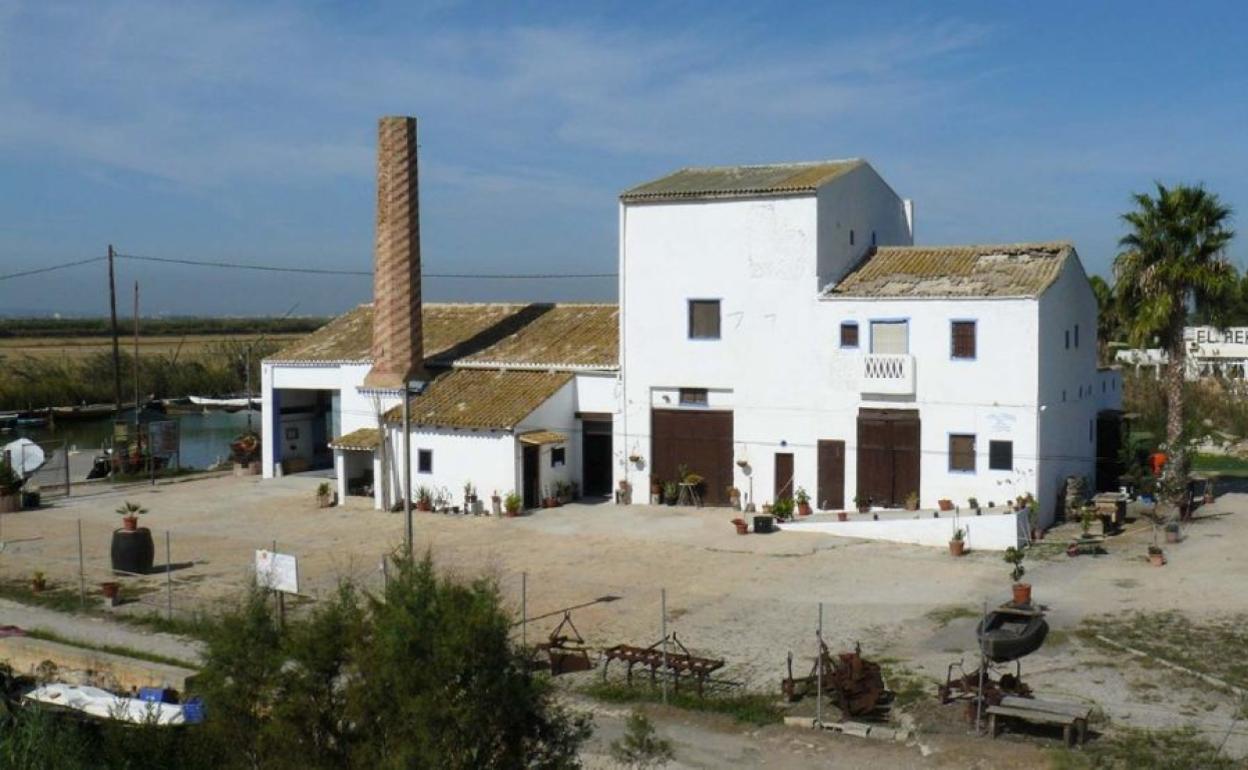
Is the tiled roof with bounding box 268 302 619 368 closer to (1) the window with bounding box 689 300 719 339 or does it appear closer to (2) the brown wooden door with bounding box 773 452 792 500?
(1) the window with bounding box 689 300 719 339

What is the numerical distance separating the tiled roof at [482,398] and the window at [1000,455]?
34.8 feet

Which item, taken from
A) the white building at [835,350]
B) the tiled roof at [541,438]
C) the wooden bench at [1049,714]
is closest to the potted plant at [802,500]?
the white building at [835,350]

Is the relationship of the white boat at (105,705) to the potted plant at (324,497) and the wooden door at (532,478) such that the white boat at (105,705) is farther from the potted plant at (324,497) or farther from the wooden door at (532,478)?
the potted plant at (324,497)

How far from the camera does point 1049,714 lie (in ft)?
45.7

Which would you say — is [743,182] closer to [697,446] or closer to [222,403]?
[697,446]

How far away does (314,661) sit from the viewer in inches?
425

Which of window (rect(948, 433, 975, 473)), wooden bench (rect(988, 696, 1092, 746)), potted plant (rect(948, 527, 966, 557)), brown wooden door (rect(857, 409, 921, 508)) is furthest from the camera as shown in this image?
brown wooden door (rect(857, 409, 921, 508))

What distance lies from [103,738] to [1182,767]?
11508mm

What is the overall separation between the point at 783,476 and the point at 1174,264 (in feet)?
32.5

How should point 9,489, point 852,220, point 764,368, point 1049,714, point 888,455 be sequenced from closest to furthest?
point 1049,714 → point 888,455 → point 764,368 → point 852,220 → point 9,489

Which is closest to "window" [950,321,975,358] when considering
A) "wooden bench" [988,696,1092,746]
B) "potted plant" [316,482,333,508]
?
"wooden bench" [988,696,1092,746]

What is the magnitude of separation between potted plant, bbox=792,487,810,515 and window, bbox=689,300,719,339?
4.23 metres

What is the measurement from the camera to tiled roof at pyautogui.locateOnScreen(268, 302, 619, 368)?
33.5m

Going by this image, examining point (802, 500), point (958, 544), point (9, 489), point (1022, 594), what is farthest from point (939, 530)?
point (9, 489)
